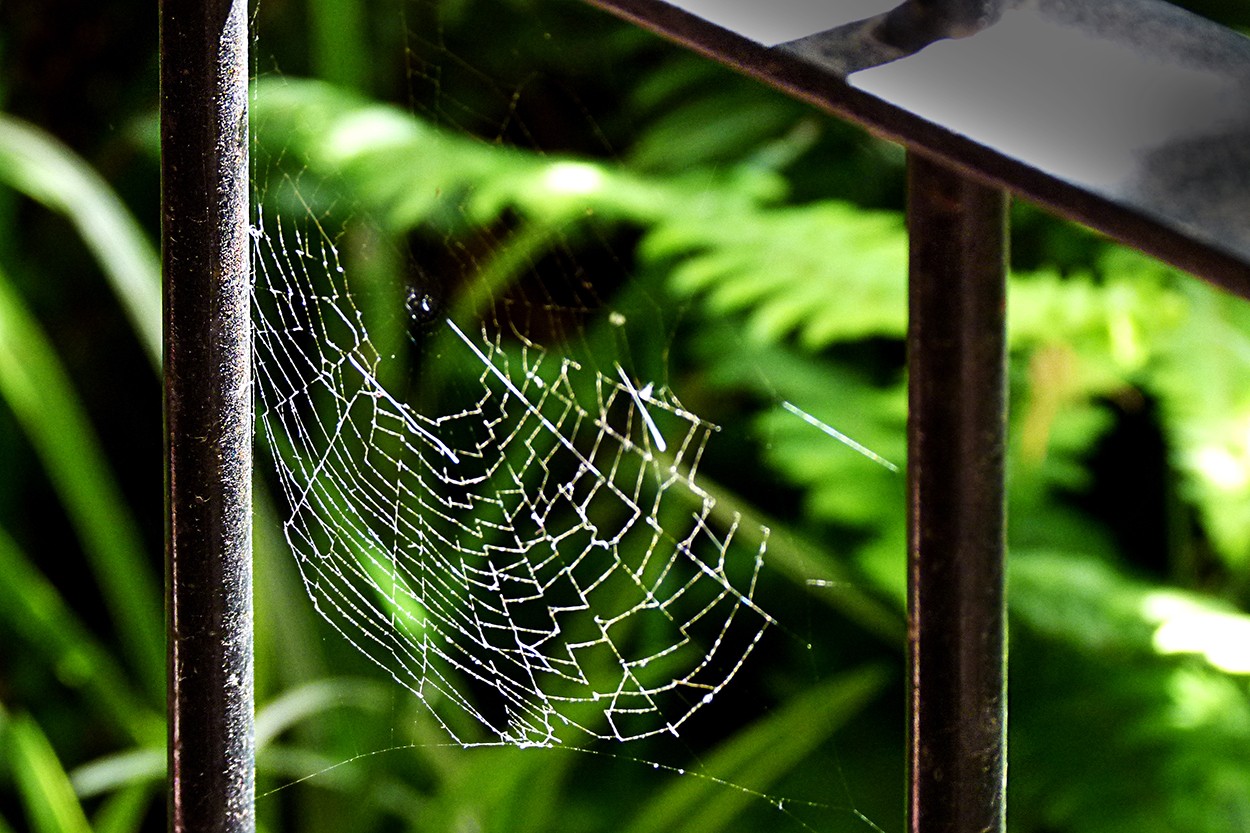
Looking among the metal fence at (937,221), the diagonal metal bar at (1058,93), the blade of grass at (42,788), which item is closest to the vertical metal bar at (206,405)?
the metal fence at (937,221)

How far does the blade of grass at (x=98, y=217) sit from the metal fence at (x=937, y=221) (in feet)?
2.54

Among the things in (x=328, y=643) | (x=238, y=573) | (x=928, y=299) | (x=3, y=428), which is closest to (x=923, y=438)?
(x=928, y=299)

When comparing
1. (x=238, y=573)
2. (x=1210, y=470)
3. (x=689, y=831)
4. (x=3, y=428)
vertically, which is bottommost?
(x=689, y=831)

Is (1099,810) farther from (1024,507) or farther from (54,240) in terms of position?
(54,240)

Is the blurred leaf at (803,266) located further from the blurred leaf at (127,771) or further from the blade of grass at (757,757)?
the blurred leaf at (127,771)

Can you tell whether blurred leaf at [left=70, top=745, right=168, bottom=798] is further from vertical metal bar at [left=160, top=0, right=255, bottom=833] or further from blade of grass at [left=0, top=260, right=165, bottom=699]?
vertical metal bar at [left=160, top=0, right=255, bottom=833]

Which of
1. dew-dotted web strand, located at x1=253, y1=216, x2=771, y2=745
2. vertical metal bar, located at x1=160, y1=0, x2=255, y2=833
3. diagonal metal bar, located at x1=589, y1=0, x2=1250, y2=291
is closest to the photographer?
diagonal metal bar, located at x1=589, y1=0, x2=1250, y2=291

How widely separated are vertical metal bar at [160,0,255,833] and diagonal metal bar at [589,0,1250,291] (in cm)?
12

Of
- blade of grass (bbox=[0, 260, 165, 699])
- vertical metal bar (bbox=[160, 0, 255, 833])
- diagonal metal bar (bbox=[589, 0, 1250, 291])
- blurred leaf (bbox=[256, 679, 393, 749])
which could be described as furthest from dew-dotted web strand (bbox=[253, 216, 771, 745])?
diagonal metal bar (bbox=[589, 0, 1250, 291])

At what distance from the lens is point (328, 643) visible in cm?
124

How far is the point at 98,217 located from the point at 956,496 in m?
0.99

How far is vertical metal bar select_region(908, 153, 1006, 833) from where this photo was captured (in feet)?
0.73

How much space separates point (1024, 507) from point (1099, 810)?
0.24m

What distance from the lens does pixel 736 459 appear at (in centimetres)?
122
